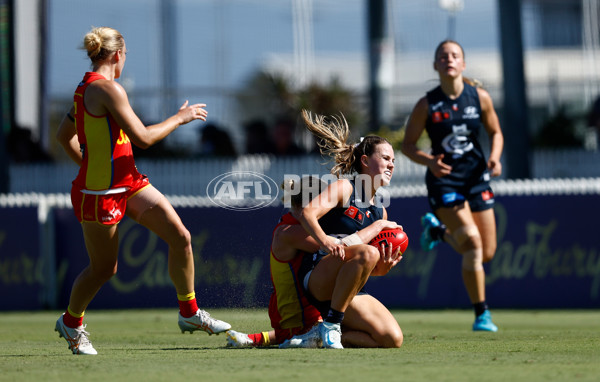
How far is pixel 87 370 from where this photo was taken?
528 centimetres

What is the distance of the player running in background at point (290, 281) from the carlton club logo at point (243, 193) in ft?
19.2

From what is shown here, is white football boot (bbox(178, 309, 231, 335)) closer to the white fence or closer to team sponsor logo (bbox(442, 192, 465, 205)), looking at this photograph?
team sponsor logo (bbox(442, 192, 465, 205))

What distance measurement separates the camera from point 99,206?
6.22 m

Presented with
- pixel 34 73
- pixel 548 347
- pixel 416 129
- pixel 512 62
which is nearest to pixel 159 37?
pixel 34 73

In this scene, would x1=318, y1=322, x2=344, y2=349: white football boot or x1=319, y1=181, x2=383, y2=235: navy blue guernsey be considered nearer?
x1=318, y1=322, x2=344, y2=349: white football boot

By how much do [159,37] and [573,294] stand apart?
44.2 ft

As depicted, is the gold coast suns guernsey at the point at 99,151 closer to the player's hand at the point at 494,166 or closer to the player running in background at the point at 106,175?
the player running in background at the point at 106,175

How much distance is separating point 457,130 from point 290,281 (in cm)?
287

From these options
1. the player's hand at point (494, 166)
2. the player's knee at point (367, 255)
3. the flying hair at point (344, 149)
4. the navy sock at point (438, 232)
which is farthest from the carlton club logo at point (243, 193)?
the player's knee at point (367, 255)

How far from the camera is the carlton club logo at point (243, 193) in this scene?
42.0ft

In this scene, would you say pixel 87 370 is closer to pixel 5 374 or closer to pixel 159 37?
pixel 5 374

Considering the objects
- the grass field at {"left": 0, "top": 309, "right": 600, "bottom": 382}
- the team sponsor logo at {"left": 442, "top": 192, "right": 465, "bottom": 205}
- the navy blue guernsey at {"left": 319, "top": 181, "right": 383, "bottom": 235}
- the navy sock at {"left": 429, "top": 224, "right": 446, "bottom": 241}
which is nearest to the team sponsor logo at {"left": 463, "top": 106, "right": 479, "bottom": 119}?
the team sponsor logo at {"left": 442, "top": 192, "right": 465, "bottom": 205}

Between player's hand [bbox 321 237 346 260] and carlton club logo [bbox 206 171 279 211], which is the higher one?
carlton club logo [bbox 206 171 279 211]

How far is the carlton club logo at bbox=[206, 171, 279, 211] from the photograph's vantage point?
12.8 metres
